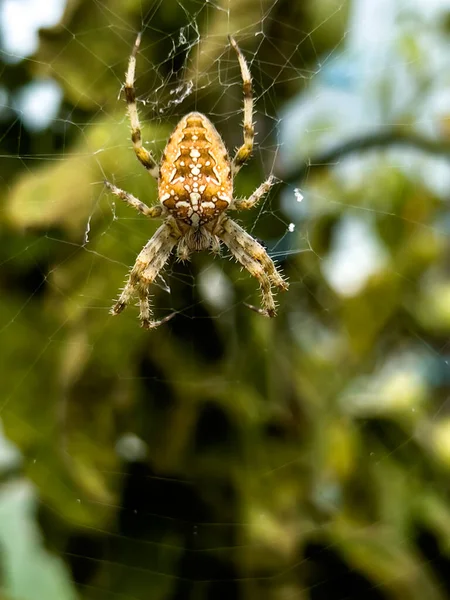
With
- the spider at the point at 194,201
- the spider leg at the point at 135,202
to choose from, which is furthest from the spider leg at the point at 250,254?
the spider leg at the point at 135,202

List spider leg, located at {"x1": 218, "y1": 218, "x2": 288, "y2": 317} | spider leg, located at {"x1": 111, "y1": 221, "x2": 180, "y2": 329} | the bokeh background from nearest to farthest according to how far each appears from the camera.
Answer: the bokeh background → spider leg, located at {"x1": 111, "y1": 221, "x2": 180, "y2": 329} → spider leg, located at {"x1": 218, "y1": 218, "x2": 288, "y2": 317}

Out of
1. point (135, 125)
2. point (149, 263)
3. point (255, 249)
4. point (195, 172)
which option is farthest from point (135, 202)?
point (255, 249)

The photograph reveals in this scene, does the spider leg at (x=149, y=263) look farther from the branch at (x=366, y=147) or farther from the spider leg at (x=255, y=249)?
the branch at (x=366, y=147)

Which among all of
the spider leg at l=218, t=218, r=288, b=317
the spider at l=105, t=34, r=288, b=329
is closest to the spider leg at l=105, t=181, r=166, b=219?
the spider at l=105, t=34, r=288, b=329

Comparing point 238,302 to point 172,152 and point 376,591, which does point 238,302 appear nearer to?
point 172,152

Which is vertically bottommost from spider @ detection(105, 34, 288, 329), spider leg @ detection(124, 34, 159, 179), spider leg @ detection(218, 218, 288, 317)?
spider leg @ detection(218, 218, 288, 317)

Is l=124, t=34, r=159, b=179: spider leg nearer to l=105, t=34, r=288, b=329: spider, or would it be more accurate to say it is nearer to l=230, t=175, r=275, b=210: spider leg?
l=105, t=34, r=288, b=329: spider

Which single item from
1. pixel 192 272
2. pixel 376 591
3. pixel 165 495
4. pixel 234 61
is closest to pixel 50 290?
pixel 192 272
